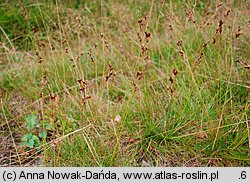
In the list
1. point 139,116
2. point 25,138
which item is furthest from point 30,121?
point 139,116

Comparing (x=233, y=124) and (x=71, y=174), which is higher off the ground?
(x=233, y=124)

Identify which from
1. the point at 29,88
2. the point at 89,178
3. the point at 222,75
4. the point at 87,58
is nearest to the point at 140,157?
the point at 89,178

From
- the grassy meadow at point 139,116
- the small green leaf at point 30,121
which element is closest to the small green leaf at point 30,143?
→ the grassy meadow at point 139,116

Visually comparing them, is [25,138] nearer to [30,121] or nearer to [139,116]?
[30,121]

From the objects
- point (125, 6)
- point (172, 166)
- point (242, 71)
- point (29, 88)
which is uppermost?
point (125, 6)

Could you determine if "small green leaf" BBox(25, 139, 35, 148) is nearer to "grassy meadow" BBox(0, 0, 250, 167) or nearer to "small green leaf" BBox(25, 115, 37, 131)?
"grassy meadow" BBox(0, 0, 250, 167)

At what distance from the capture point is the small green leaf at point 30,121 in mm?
2320

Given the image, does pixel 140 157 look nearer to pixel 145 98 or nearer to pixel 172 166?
pixel 172 166

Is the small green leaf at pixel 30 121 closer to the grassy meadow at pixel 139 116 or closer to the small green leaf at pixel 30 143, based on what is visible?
the grassy meadow at pixel 139 116

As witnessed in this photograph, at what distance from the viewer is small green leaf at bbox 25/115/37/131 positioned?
2320 mm

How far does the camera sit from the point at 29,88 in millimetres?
2779

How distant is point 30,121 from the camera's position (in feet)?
7.65

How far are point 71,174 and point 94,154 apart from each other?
18 cm

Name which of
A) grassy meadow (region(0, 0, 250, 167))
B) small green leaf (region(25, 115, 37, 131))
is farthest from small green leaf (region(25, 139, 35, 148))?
small green leaf (region(25, 115, 37, 131))
